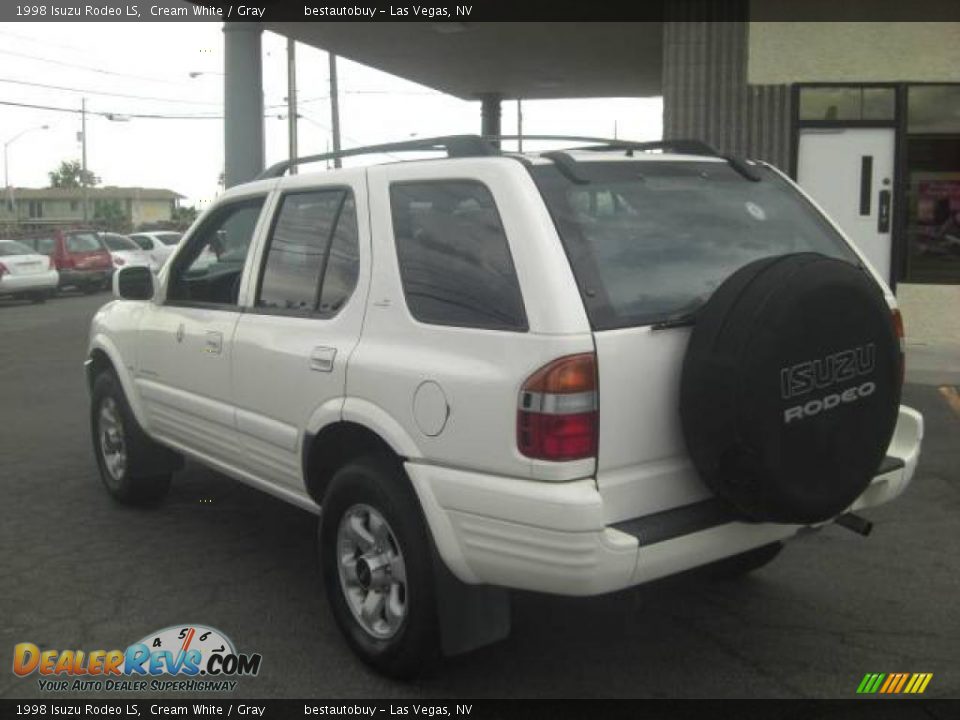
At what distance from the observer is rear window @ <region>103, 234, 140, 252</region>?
89.4 feet

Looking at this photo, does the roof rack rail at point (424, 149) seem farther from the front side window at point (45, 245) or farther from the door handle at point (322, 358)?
the front side window at point (45, 245)

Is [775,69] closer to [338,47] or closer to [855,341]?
[338,47]

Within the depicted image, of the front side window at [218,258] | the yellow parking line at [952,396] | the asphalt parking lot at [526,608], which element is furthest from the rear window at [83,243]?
the front side window at [218,258]

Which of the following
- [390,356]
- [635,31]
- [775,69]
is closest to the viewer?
[390,356]

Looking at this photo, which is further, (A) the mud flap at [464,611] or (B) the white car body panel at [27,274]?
(B) the white car body panel at [27,274]

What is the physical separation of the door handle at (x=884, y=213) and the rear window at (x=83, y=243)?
64.6 feet

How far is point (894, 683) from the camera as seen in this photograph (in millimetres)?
3531

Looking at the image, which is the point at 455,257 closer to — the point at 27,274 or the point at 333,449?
the point at 333,449

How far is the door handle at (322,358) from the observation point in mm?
3748

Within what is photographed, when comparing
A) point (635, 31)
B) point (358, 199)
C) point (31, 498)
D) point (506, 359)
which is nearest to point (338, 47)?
point (635, 31)

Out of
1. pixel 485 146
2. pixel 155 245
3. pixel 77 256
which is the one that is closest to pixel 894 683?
pixel 485 146

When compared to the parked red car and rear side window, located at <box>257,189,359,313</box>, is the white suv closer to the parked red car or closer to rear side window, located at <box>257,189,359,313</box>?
rear side window, located at <box>257,189,359,313</box>

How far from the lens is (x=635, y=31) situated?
14305 millimetres

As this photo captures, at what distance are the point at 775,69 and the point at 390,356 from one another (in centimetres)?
893
